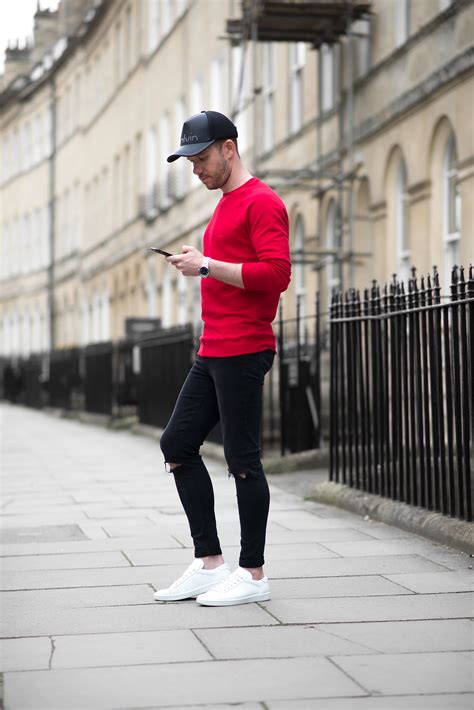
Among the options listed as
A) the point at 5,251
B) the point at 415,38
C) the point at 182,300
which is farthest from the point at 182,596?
the point at 5,251

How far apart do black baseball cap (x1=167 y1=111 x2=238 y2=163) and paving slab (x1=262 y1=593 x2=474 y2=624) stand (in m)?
1.83

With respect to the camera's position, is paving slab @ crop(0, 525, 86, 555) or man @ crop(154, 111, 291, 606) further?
paving slab @ crop(0, 525, 86, 555)

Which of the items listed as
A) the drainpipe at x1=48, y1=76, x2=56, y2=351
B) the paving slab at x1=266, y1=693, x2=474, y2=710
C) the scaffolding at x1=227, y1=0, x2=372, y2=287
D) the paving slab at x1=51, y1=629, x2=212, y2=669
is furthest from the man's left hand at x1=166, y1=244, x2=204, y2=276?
the drainpipe at x1=48, y1=76, x2=56, y2=351

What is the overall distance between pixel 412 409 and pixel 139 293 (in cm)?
3182

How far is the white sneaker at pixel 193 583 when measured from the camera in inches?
242

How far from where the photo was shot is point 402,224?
18.4m

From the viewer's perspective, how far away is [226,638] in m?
5.34

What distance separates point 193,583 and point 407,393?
9.24 ft

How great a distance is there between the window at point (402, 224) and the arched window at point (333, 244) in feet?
5.37

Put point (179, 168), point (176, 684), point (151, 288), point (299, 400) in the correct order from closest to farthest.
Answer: point (176, 684), point (299, 400), point (179, 168), point (151, 288)

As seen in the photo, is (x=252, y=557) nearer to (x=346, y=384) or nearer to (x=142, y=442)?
(x=346, y=384)

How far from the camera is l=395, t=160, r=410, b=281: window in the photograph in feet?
59.2

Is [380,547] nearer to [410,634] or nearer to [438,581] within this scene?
→ [438,581]

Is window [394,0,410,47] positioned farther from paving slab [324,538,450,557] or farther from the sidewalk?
paving slab [324,538,450,557]
